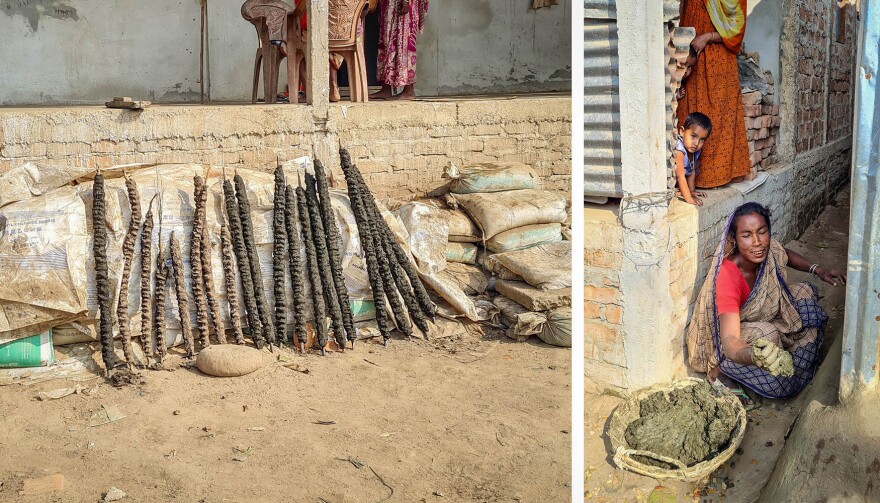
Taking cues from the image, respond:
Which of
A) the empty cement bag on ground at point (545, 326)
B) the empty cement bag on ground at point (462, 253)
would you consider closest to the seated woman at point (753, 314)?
the empty cement bag on ground at point (545, 326)

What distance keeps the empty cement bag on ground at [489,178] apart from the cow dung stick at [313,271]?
1747 millimetres

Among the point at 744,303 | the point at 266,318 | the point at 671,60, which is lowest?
the point at 266,318

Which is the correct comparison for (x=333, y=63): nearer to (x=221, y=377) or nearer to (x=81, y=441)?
(x=221, y=377)

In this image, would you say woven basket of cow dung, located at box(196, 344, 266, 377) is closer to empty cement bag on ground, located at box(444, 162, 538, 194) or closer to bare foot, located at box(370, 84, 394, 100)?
empty cement bag on ground, located at box(444, 162, 538, 194)

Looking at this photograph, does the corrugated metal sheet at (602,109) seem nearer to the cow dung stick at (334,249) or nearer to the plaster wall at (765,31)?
the plaster wall at (765,31)

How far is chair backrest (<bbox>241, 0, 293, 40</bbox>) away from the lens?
7.46 meters

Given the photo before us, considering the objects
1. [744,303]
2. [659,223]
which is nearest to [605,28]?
[659,223]

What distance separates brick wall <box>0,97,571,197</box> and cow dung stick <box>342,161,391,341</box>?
101cm

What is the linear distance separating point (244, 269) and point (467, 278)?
170cm

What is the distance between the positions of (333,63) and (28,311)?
4.15 meters

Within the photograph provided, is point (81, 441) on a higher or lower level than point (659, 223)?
lower

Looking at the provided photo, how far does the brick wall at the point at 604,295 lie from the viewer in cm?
329

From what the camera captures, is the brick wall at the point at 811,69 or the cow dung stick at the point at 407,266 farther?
the cow dung stick at the point at 407,266

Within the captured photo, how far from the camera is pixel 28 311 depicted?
16.7 ft
